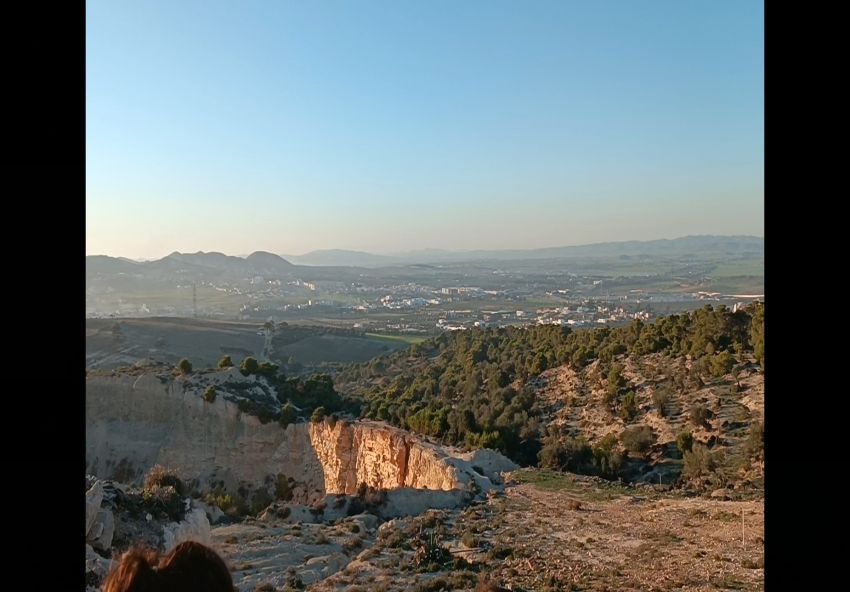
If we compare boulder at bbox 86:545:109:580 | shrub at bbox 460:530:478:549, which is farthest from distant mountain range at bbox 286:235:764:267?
boulder at bbox 86:545:109:580

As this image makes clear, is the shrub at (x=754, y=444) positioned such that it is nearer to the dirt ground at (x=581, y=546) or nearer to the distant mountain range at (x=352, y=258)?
the dirt ground at (x=581, y=546)

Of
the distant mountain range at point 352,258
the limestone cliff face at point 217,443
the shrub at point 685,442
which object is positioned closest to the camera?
the shrub at point 685,442

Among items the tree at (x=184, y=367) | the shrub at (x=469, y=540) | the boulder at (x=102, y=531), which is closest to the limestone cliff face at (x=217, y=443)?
the tree at (x=184, y=367)

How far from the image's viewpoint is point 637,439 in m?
7.65

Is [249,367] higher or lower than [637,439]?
higher

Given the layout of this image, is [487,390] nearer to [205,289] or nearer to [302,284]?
[302,284]

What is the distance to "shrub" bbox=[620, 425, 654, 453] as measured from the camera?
299 inches

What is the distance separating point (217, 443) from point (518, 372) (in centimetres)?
641

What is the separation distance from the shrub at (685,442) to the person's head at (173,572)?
7228 mm

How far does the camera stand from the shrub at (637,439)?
7.60 meters

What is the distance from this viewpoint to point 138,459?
12.7 metres

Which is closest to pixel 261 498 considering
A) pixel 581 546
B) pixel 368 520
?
pixel 368 520

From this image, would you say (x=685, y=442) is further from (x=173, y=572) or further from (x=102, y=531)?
(x=173, y=572)
